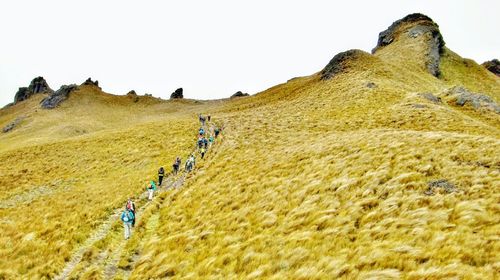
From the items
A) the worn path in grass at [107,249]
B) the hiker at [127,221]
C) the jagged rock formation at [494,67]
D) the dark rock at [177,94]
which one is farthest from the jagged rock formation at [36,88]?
the jagged rock formation at [494,67]

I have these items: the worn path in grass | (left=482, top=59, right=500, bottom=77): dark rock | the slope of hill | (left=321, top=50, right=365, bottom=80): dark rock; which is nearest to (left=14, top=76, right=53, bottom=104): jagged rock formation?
the slope of hill

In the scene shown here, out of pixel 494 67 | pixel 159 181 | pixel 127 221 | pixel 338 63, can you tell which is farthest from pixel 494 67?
pixel 127 221

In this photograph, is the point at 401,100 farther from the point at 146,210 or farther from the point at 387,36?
the point at 387,36

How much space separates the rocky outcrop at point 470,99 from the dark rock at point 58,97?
3853 inches

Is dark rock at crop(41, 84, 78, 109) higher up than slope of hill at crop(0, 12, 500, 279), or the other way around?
dark rock at crop(41, 84, 78, 109)

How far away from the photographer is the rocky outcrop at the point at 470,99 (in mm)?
43156

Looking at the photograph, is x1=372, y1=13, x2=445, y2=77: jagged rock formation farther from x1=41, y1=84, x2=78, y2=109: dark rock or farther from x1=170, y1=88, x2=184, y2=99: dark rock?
x1=41, y1=84, x2=78, y2=109: dark rock

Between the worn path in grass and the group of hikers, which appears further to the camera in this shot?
the group of hikers

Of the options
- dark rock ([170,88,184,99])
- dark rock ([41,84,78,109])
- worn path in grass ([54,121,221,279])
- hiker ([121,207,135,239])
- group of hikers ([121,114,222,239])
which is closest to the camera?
worn path in grass ([54,121,221,279])

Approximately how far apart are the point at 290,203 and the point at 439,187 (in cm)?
662

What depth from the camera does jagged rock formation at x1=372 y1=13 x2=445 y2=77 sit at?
86450 millimetres

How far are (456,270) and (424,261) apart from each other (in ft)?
3.24

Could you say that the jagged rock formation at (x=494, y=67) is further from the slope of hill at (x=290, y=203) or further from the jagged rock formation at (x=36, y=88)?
the jagged rock formation at (x=36, y=88)

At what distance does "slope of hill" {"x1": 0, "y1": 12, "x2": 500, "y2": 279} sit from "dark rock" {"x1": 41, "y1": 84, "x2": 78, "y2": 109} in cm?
6086
